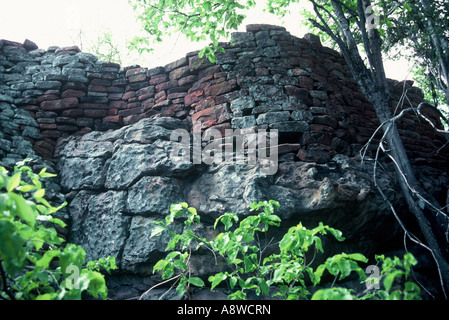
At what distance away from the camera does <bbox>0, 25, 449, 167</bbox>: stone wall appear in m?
3.34

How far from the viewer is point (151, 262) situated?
2.72 metres

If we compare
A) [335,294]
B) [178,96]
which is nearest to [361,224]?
[335,294]

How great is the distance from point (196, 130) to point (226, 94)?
54 centimetres

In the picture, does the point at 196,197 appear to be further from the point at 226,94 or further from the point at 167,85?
the point at 167,85

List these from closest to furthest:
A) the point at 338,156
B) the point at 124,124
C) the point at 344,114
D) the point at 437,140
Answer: the point at 338,156
the point at 344,114
the point at 124,124
the point at 437,140

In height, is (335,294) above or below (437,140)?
below

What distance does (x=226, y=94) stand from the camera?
11.4 feet

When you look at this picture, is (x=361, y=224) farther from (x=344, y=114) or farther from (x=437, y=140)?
(x=437, y=140)

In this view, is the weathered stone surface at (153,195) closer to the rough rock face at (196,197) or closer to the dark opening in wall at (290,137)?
the rough rock face at (196,197)

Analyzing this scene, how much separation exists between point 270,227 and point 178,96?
1999 mm

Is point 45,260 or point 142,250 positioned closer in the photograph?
point 45,260

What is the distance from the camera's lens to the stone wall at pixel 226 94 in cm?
334

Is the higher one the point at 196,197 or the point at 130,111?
the point at 130,111

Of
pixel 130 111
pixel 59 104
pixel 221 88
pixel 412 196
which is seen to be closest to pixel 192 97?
pixel 221 88
